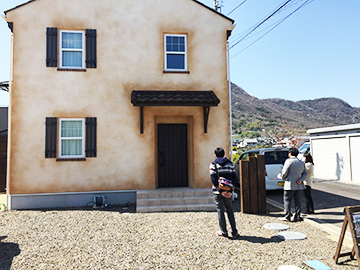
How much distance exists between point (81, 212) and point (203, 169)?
4.14 m

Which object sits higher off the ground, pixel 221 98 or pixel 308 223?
pixel 221 98

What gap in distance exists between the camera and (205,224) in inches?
261

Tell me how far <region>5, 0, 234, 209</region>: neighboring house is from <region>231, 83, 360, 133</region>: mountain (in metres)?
77.0

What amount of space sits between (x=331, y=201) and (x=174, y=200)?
18.1 ft

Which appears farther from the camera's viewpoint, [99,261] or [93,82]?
[93,82]

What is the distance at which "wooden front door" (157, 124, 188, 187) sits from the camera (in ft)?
32.0

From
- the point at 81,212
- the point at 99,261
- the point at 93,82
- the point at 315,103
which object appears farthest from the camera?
the point at 315,103

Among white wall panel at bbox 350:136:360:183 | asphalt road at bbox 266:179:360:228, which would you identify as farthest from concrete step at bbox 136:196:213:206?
white wall panel at bbox 350:136:360:183

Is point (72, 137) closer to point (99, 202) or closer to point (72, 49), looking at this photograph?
point (99, 202)

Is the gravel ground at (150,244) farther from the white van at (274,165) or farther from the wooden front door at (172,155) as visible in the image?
the white van at (274,165)

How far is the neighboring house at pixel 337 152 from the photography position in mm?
14086

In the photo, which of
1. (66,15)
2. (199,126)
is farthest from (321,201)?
(66,15)

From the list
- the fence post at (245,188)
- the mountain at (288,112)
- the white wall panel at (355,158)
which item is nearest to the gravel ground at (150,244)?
the fence post at (245,188)

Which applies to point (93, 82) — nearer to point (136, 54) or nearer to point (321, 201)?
point (136, 54)
